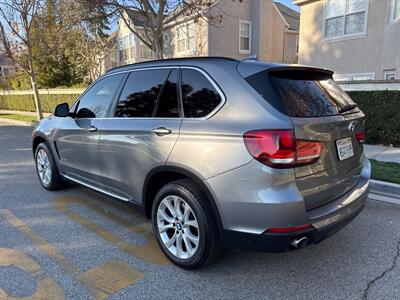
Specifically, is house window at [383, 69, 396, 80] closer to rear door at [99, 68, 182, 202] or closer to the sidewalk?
the sidewalk

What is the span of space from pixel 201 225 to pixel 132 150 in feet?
3.75

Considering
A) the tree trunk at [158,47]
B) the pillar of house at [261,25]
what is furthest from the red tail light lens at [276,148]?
the pillar of house at [261,25]

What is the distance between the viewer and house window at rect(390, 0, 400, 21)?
1059cm

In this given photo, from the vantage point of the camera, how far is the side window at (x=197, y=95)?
9.12 ft

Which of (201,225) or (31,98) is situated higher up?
(31,98)

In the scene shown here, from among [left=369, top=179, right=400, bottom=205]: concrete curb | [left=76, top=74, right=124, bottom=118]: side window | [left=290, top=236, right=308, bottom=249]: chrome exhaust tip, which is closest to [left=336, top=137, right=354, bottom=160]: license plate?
[left=290, top=236, right=308, bottom=249]: chrome exhaust tip

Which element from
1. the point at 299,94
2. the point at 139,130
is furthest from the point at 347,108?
the point at 139,130

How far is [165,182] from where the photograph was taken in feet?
10.6

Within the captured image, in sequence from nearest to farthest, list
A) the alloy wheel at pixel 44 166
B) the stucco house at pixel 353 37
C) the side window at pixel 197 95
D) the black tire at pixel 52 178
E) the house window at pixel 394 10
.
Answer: the side window at pixel 197 95 → the black tire at pixel 52 178 → the alloy wheel at pixel 44 166 → the house window at pixel 394 10 → the stucco house at pixel 353 37

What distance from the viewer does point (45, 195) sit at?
511 cm

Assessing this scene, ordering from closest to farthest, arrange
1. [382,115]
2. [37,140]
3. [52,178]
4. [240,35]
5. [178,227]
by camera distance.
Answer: [178,227]
[52,178]
[37,140]
[382,115]
[240,35]

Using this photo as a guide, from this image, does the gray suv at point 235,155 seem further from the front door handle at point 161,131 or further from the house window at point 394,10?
the house window at point 394,10

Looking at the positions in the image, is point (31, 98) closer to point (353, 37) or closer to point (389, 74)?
point (353, 37)

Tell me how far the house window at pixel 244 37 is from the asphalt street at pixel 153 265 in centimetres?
1908
